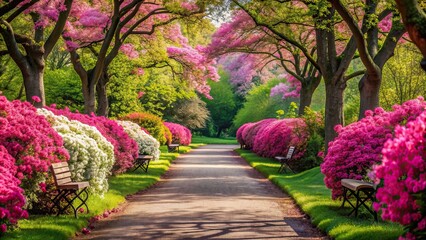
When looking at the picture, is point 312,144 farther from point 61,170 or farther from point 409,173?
point 409,173

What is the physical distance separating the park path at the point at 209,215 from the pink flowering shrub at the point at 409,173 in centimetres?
387

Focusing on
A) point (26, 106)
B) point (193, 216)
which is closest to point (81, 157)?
point (26, 106)

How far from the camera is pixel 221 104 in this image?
81625mm

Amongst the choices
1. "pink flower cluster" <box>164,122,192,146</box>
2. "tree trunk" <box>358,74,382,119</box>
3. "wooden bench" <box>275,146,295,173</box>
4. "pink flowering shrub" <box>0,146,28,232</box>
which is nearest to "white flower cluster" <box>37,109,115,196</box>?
"pink flowering shrub" <box>0,146,28,232</box>

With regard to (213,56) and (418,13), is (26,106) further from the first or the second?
(213,56)

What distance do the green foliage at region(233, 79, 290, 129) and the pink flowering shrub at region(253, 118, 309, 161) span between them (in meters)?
26.8

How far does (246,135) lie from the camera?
4381cm

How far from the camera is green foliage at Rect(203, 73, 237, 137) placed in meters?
81.4

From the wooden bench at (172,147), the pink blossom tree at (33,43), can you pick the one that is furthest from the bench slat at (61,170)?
the wooden bench at (172,147)

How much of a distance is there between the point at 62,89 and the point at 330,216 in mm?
28010

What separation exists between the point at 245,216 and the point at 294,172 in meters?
11.5

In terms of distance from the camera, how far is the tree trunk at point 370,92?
61.0 feet

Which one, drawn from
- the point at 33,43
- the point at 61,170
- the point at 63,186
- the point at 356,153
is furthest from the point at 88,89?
the point at 356,153

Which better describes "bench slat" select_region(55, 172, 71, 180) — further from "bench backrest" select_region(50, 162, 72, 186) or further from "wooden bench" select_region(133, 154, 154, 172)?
"wooden bench" select_region(133, 154, 154, 172)
